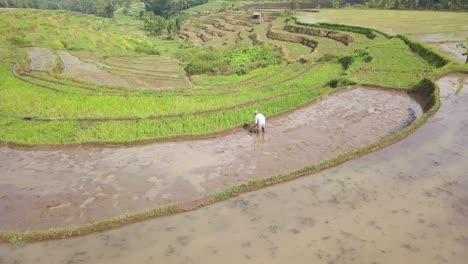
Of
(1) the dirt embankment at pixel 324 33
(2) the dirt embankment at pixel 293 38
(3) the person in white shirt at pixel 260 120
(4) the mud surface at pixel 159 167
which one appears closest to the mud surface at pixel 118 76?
(3) the person in white shirt at pixel 260 120

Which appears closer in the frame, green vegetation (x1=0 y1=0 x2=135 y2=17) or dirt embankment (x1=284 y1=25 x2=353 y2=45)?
dirt embankment (x1=284 y1=25 x2=353 y2=45)

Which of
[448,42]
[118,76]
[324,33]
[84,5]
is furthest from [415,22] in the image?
[84,5]

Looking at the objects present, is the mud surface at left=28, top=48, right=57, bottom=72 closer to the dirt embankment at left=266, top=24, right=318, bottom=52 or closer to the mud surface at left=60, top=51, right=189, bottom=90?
the mud surface at left=60, top=51, right=189, bottom=90

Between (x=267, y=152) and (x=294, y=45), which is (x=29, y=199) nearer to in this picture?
(x=267, y=152)

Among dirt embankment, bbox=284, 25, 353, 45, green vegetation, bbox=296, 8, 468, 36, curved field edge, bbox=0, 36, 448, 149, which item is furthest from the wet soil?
curved field edge, bbox=0, 36, 448, 149

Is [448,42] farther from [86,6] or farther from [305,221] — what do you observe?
[86,6]

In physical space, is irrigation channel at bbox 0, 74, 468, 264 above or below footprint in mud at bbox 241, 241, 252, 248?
above

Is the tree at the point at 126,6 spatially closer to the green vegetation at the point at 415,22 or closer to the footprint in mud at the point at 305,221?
the green vegetation at the point at 415,22
